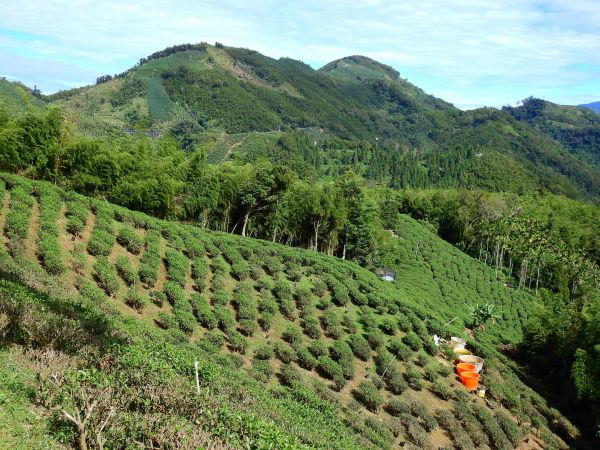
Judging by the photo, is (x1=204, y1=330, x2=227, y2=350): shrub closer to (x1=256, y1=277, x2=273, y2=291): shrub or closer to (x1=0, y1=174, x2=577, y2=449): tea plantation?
(x1=0, y1=174, x2=577, y2=449): tea plantation

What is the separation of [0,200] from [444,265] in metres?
48.3

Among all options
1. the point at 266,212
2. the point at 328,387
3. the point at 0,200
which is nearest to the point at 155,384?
the point at 328,387

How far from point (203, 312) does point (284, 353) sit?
12.2 ft

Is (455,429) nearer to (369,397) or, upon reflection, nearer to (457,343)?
(369,397)

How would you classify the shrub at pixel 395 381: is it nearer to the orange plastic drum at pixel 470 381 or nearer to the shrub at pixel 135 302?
the orange plastic drum at pixel 470 381

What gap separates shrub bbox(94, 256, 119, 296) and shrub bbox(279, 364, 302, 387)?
712 cm

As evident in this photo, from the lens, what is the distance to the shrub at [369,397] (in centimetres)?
1719

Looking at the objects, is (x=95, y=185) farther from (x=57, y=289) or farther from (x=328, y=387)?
Answer: (x=328, y=387)

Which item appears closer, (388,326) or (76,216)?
(76,216)

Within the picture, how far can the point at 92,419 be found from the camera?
6633 mm

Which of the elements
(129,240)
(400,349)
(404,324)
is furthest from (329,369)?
(129,240)

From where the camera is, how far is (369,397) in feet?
56.7

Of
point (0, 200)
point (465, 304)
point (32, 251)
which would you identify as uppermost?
Answer: point (0, 200)

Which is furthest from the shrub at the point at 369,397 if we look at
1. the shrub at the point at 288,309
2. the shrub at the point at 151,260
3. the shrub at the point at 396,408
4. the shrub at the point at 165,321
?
the shrub at the point at 151,260
